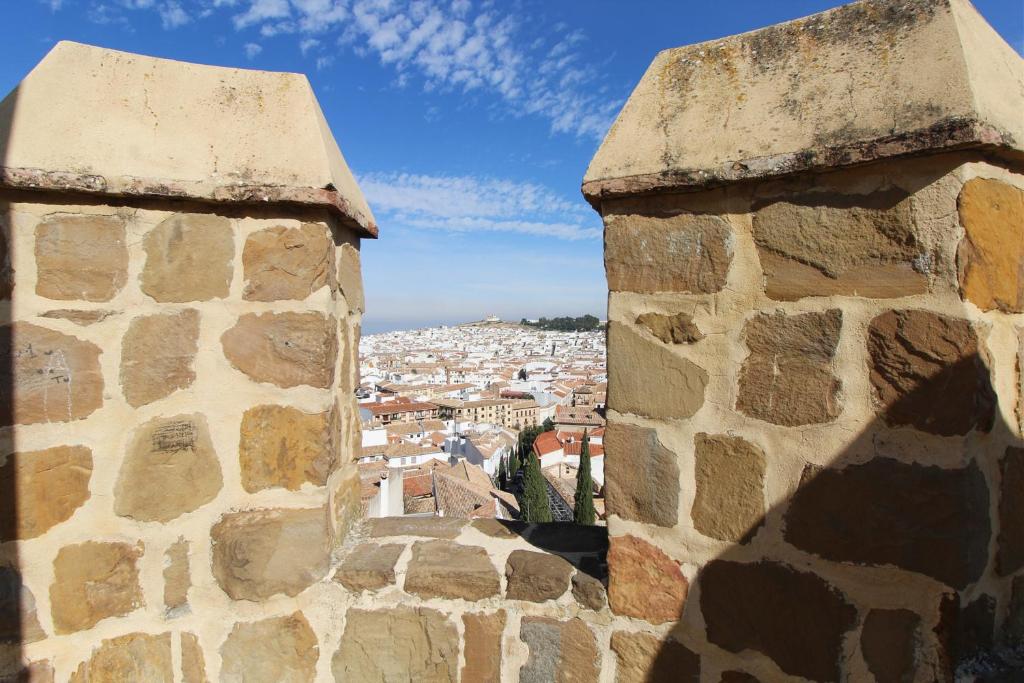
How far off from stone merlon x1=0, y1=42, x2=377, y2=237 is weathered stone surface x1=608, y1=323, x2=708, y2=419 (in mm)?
911

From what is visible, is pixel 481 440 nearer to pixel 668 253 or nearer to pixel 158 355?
pixel 158 355

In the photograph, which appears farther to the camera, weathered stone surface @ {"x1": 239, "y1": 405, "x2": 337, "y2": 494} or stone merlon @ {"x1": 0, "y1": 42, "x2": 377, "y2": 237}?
weathered stone surface @ {"x1": 239, "y1": 405, "x2": 337, "y2": 494}

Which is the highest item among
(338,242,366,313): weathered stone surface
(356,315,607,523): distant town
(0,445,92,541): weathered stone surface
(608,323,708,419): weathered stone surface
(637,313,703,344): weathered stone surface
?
(338,242,366,313): weathered stone surface

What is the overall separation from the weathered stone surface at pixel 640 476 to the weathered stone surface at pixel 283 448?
833 mm

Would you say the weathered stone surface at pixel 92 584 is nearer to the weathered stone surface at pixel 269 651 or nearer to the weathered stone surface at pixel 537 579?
the weathered stone surface at pixel 269 651

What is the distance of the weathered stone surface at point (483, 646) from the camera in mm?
1730

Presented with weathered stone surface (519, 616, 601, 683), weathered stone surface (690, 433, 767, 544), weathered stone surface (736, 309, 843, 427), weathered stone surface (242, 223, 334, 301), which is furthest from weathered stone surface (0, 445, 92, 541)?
weathered stone surface (736, 309, 843, 427)

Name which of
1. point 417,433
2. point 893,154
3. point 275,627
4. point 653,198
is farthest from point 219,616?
point 417,433

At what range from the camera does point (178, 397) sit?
1.73m

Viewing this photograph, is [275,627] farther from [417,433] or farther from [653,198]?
[417,433]

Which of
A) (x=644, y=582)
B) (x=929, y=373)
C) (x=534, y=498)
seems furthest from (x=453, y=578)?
(x=534, y=498)

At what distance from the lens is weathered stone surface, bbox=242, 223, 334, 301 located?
5.72ft

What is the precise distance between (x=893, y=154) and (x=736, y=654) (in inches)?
47.8

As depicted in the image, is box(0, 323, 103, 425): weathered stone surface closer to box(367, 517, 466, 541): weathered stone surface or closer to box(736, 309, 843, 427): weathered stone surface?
box(367, 517, 466, 541): weathered stone surface
